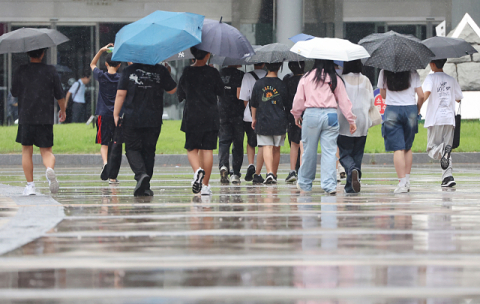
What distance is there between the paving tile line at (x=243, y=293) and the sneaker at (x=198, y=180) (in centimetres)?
483

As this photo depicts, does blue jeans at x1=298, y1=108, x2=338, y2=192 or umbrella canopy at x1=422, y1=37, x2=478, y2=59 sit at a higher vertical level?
umbrella canopy at x1=422, y1=37, x2=478, y2=59

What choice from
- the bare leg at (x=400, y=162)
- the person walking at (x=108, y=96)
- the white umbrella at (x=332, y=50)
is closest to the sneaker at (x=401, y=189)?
the bare leg at (x=400, y=162)

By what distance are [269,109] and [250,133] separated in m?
1.25

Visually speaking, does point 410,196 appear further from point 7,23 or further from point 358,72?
point 7,23

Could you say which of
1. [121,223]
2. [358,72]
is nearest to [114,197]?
[121,223]

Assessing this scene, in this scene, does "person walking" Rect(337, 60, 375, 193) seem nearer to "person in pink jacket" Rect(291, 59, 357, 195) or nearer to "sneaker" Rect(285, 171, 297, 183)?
"person in pink jacket" Rect(291, 59, 357, 195)

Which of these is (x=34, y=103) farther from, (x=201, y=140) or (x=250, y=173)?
(x=250, y=173)

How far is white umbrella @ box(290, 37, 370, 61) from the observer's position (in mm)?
9273

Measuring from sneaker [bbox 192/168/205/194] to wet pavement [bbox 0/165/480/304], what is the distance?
0.12 metres

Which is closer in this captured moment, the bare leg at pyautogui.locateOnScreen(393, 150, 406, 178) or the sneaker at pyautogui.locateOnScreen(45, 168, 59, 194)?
the sneaker at pyautogui.locateOnScreen(45, 168, 59, 194)

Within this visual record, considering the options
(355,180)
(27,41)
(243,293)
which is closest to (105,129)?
(27,41)

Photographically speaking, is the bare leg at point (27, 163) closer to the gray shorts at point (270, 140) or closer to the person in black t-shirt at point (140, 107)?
the person in black t-shirt at point (140, 107)

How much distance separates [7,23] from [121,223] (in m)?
22.3

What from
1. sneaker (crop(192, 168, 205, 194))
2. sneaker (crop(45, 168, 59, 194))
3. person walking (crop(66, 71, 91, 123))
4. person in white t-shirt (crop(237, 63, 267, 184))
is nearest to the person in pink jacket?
sneaker (crop(192, 168, 205, 194))
